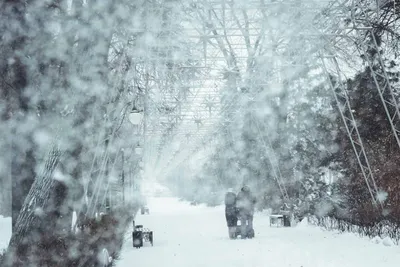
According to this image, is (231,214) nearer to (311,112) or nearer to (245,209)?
(245,209)

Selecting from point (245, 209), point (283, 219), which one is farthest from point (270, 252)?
point (283, 219)

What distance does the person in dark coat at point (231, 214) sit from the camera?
17703mm

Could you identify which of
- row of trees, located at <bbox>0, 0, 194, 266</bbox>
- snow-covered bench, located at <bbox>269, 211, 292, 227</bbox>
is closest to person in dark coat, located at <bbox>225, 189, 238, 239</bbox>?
snow-covered bench, located at <bbox>269, 211, 292, 227</bbox>

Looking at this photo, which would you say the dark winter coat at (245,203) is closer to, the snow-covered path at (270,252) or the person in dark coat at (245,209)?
the person in dark coat at (245,209)

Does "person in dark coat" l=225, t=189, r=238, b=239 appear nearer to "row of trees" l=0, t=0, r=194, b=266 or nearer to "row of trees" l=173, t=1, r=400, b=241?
"row of trees" l=173, t=1, r=400, b=241

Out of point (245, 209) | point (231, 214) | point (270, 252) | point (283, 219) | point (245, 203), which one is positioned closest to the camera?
point (270, 252)

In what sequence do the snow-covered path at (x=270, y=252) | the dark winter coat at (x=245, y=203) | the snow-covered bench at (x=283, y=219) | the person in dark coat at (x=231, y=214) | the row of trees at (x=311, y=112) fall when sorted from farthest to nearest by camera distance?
the snow-covered bench at (x=283, y=219) < the person in dark coat at (x=231, y=214) < the dark winter coat at (x=245, y=203) < the row of trees at (x=311, y=112) < the snow-covered path at (x=270, y=252)

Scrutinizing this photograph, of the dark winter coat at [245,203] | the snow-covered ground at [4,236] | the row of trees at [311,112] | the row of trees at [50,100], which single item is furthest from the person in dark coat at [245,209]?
the snow-covered ground at [4,236]

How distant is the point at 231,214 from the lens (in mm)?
17891

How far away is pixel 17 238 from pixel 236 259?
4.88 meters

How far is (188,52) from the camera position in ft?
66.4

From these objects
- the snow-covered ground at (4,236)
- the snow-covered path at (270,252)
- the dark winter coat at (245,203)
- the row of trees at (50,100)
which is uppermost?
the row of trees at (50,100)

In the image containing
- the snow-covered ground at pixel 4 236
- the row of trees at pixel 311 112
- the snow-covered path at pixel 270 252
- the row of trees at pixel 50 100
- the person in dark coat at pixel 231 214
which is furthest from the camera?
the person in dark coat at pixel 231 214

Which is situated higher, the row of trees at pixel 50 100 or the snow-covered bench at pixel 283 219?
the row of trees at pixel 50 100
